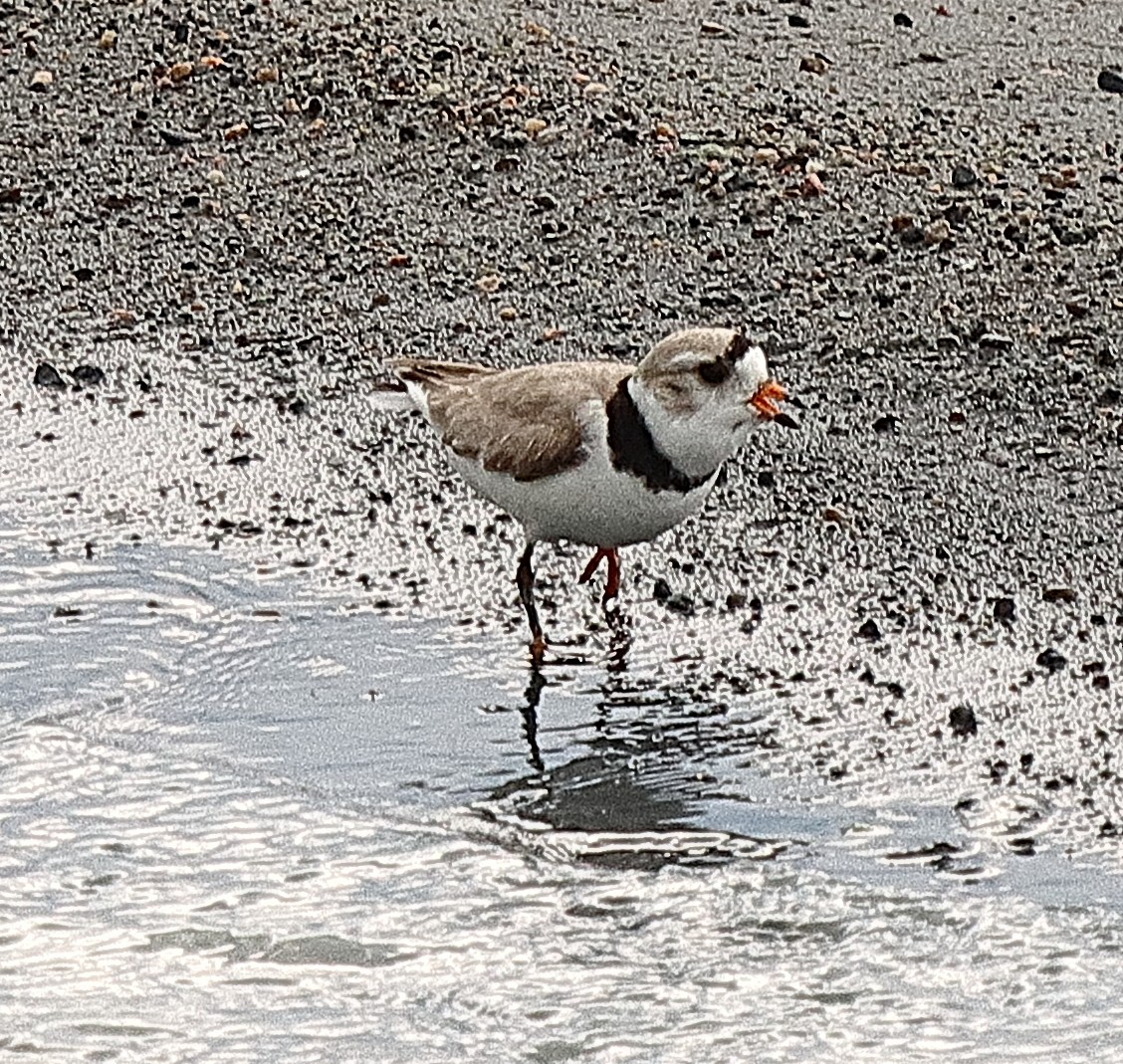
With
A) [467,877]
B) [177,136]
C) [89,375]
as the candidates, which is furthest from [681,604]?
[177,136]

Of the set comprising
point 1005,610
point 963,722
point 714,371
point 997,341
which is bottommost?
point 963,722

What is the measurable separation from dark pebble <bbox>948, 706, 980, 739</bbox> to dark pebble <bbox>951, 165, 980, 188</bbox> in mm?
4199

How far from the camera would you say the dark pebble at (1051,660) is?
6805mm

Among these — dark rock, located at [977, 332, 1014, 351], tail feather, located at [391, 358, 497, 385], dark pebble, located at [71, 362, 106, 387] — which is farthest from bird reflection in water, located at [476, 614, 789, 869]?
dark pebble, located at [71, 362, 106, 387]

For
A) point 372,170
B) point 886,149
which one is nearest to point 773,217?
point 886,149

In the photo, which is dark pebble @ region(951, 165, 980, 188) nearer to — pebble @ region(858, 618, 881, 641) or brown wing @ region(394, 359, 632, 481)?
brown wing @ region(394, 359, 632, 481)

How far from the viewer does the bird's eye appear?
6.68m

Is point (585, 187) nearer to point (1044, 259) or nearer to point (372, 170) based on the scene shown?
point (372, 170)

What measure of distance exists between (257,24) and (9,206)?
6.66 ft

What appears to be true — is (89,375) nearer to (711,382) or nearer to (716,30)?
(711,382)

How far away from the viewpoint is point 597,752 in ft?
21.3

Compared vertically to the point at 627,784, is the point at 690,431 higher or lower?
higher

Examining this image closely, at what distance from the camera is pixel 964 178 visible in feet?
33.4

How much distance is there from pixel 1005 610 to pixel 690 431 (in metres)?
1.22
